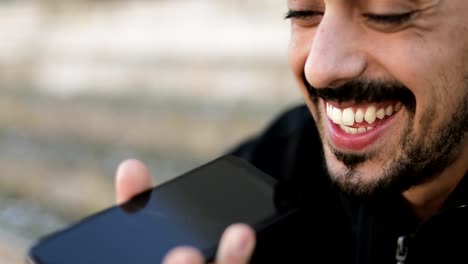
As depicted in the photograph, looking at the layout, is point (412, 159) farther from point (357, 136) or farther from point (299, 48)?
point (299, 48)

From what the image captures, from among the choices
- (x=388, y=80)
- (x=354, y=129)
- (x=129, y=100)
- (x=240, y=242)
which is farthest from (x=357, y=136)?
(x=129, y=100)

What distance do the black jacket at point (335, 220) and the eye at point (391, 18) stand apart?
28 cm

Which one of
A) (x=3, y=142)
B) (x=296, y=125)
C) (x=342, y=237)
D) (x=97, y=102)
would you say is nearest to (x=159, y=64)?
(x=97, y=102)

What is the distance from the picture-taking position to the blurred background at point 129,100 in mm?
2416

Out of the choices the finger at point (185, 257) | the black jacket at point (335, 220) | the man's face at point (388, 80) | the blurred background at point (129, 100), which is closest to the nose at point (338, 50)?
the man's face at point (388, 80)

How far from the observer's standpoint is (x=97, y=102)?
2.88 m

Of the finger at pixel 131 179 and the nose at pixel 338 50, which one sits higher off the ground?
the nose at pixel 338 50

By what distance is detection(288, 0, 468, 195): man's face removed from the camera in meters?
1.01

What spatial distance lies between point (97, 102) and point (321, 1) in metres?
1.95

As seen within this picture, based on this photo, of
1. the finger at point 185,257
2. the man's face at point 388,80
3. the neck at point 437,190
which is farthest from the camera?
the neck at point 437,190

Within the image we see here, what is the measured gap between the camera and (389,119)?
3.53ft

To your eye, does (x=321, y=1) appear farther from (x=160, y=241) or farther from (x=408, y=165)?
(x=160, y=241)

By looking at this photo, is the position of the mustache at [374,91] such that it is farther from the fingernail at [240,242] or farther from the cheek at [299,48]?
the fingernail at [240,242]

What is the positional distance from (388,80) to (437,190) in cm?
25
